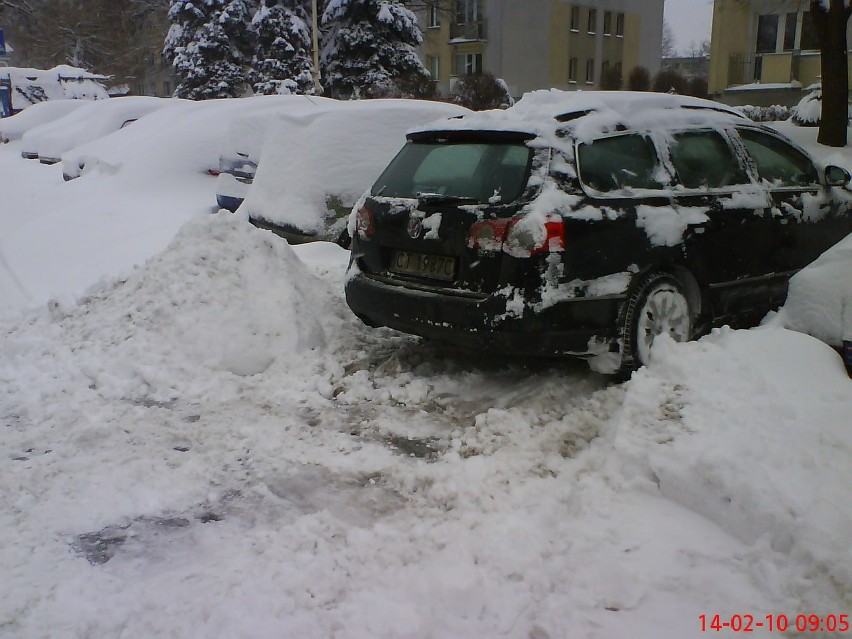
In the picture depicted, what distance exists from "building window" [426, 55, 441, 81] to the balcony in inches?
73.8

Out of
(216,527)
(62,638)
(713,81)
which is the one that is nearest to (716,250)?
(216,527)

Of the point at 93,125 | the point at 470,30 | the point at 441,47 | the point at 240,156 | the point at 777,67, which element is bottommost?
the point at 240,156

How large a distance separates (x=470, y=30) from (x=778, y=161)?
125 ft

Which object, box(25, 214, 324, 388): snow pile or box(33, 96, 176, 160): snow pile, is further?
box(33, 96, 176, 160): snow pile

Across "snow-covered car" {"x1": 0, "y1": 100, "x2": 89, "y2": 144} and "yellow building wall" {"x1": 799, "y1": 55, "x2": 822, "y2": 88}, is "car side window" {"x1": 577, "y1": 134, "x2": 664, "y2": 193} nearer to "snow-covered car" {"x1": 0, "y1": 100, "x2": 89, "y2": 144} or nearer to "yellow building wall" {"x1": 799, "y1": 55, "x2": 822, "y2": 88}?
"snow-covered car" {"x1": 0, "y1": 100, "x2": 89, "y2": 144}

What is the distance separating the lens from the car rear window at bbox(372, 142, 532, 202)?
4.51m

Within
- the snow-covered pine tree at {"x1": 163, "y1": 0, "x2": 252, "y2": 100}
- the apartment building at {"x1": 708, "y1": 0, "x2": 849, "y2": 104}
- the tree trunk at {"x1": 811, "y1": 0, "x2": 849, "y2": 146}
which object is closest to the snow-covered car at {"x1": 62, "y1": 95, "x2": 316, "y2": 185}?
the tree trunk at {"x1": 811, "y1": 0, "x2": 849, "y2": 146}

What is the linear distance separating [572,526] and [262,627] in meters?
1.30

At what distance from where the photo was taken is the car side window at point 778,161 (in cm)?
549

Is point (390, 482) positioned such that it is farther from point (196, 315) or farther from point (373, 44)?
point (373, 44)

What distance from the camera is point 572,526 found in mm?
3258

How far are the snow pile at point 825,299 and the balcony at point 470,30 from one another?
3909cm
